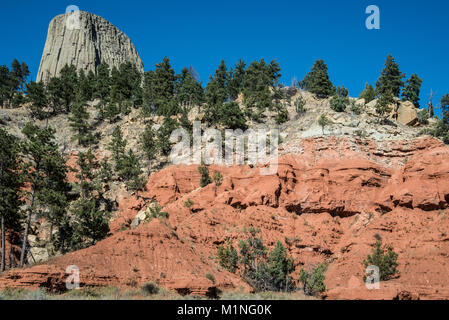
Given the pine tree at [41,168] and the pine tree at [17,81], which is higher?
the pine tree at [17,81]

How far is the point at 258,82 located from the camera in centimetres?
6862

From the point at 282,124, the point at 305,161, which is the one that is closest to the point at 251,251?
the point at 305,161

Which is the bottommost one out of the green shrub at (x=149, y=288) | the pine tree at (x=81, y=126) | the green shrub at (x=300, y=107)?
the green shrub at (x=149, y=288)

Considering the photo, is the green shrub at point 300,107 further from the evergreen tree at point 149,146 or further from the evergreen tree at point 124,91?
the evergreen tree at point 124,91

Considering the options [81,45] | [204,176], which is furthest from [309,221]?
[81,45]

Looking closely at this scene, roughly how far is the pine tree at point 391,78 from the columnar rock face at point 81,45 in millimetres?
79797

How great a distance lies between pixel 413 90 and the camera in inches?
2724

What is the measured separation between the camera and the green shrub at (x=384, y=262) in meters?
28.0

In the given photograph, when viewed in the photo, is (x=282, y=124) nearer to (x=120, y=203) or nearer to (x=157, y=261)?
(x=120, y=203)

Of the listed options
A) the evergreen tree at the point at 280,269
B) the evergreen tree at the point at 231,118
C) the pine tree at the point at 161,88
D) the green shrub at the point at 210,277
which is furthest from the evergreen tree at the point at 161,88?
the green shrub at the point at 210,277

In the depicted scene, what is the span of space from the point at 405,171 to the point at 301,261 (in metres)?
14.3

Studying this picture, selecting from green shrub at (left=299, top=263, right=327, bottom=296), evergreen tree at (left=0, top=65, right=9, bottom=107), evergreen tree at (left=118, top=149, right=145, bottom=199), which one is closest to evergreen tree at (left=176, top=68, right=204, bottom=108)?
evergreen tree at (left=118, top=149, right=145, bottom=199)

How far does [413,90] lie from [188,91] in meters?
42.2

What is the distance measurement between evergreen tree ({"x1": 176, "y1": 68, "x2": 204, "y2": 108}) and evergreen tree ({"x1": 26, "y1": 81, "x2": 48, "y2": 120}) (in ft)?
78.7
